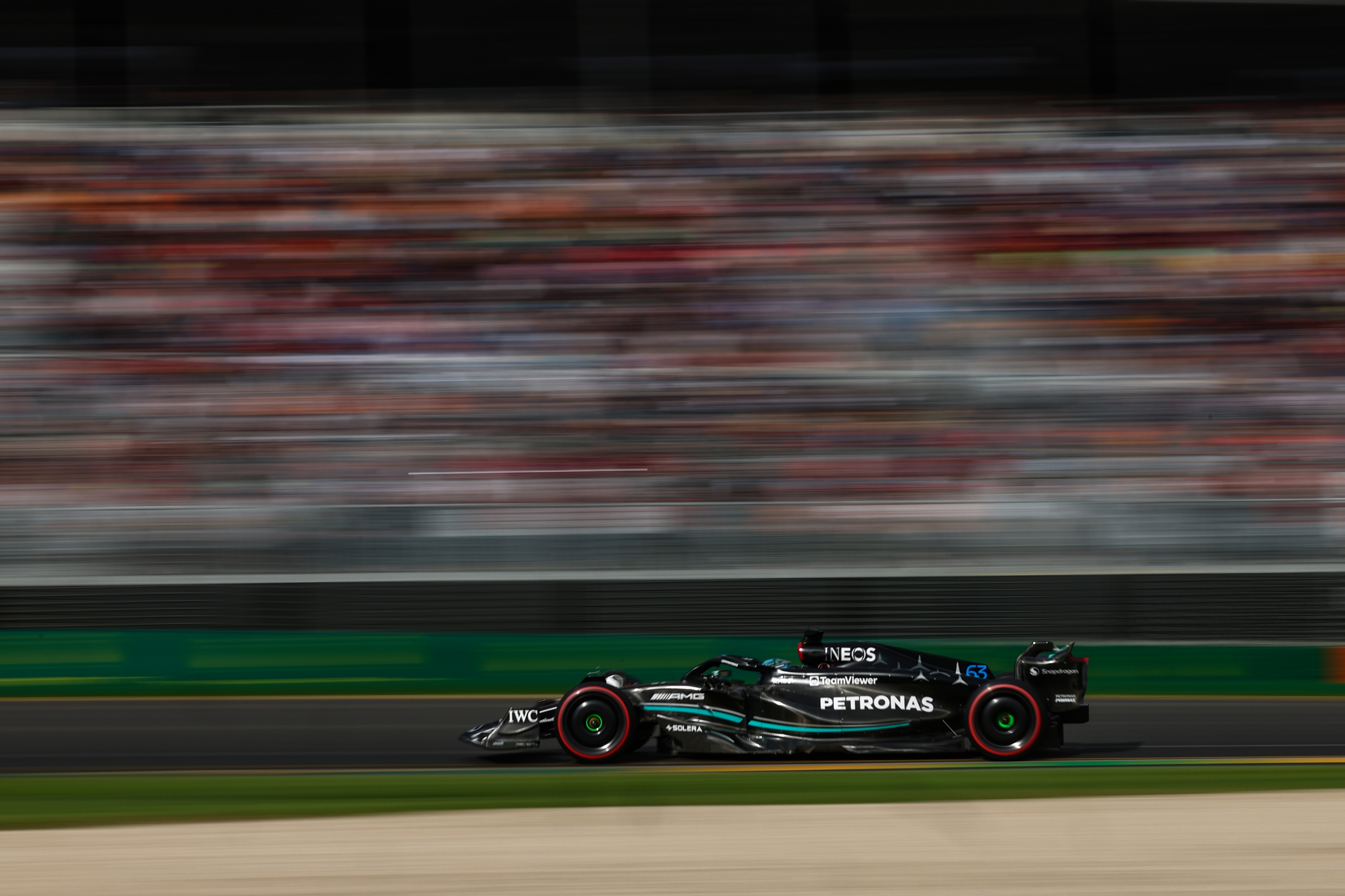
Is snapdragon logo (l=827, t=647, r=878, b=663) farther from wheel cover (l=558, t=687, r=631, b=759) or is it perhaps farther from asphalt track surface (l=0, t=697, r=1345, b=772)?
wheel cover (l=558, t=687, r=631, b=759)

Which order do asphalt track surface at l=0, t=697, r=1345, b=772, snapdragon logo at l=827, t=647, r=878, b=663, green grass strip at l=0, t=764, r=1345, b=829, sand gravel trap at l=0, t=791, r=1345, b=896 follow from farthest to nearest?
asphalt track surface at l=0, t=697, r=1345, b=772
snapdragon logo at l=827, t=647, r=878, b=663
green grass strip at l=0, t=764, r=1345, b=829
sand gravel trap at l=0, t=791, r=1345, b=896

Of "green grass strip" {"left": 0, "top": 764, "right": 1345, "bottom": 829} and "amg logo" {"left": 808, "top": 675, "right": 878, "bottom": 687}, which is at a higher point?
"amg logo" {"left": 808, "top": 675, "right": 878, "bottom": 687}

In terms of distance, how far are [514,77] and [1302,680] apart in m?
7.92

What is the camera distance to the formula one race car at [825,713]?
6703mm

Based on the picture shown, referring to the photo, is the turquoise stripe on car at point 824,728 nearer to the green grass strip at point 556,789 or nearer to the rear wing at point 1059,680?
the green grass strip at point 556,789

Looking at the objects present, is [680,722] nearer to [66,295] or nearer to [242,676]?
[242,676]

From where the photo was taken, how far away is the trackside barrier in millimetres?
8930

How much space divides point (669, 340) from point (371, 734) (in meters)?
4.47

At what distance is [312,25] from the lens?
43.3ft

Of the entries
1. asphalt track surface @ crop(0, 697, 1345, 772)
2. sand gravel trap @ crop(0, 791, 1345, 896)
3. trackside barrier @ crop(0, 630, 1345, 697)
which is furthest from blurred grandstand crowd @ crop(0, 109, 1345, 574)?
sand gravel trap @ crop(0, 791, 1345, 896)

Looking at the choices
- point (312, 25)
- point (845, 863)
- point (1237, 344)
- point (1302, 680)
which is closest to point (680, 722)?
point (845, 863)

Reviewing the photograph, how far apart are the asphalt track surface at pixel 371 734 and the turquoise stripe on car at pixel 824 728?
0.20 metres

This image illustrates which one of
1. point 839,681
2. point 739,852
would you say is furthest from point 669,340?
point 739,852

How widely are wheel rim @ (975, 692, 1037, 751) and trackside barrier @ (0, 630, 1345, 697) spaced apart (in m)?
2.19
